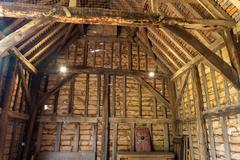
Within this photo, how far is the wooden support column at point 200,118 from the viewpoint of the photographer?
4.64 metres

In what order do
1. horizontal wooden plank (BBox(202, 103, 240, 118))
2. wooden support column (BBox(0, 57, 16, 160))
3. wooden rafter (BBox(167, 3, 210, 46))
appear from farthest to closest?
wooden rafter (BBox(167, 3, 210, 46)) → wooden support column (BBox(0, 57, 16, 160)) → horizontal wooden plank (BBox(202, 103, 240, 118))

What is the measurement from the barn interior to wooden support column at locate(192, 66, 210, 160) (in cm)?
2

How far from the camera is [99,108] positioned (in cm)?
638

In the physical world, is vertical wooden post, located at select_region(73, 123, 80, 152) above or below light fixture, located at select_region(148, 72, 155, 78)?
below

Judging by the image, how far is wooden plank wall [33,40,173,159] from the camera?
6.02m

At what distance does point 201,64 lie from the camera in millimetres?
5012

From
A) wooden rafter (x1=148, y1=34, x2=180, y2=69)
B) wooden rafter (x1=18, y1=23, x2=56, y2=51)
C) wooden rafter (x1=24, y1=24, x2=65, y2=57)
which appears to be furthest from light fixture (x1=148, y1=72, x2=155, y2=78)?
wooden rafter (x1=18, y1=23, x2=56, y2=51)

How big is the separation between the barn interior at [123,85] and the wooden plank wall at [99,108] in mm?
32

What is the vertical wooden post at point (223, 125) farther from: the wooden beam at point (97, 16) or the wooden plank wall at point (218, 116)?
the wooden beam at point (97, 16)

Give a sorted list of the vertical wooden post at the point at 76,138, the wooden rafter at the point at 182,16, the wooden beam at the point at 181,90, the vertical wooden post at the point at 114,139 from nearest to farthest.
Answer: the wooden rafter at the point at 182,16
the wooden beam at the point at 181,90
the vertical wooden post at the point at 76,138
the vertical wooden post at the point at 114,139

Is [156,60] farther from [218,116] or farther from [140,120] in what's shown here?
[218,116]

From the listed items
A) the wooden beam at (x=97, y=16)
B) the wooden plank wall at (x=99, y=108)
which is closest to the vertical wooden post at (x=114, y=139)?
the wooden plank wall at (x=99, y=108)

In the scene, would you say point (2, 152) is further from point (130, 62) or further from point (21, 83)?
point (130, 62)

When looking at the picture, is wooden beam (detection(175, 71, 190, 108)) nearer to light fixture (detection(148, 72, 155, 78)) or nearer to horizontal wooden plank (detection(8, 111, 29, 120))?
light fixture (detection(148, 72, 155, 78))
